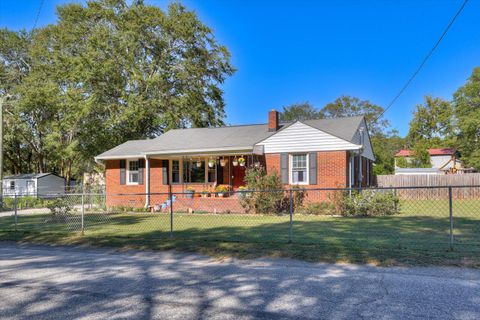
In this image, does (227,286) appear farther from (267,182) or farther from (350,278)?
(267,182)

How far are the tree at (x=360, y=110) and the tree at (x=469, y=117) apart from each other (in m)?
13.5

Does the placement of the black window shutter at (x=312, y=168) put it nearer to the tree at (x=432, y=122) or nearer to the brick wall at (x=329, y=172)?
the brick wall at (x=329, y=172)

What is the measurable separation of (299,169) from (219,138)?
4785 mm

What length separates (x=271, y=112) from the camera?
61.2 ft

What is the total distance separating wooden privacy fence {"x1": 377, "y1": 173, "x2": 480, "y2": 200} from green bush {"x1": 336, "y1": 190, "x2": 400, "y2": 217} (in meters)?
5.71

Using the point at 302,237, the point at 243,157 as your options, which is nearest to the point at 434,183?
the point at 243,157

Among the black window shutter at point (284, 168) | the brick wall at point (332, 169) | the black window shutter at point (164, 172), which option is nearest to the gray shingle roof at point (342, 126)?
the brick wall at point (332, 169)

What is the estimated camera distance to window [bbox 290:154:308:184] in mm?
16522

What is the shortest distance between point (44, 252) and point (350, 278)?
664 centimetres

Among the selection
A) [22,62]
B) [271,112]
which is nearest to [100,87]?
[22,62]

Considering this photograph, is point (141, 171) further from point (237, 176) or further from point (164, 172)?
point (237, 176)

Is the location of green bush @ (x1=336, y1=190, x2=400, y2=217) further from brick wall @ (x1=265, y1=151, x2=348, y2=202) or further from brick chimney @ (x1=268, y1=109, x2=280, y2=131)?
brick chimney @ (x1=268, y1=109, x2=280, y2=131)

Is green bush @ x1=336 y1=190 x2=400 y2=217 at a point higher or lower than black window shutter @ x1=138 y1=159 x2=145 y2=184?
lower

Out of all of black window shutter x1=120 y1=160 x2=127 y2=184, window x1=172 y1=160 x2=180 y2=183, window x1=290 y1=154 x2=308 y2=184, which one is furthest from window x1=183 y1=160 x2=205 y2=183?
window x1=290 y1=154 x2=308 y2=184
